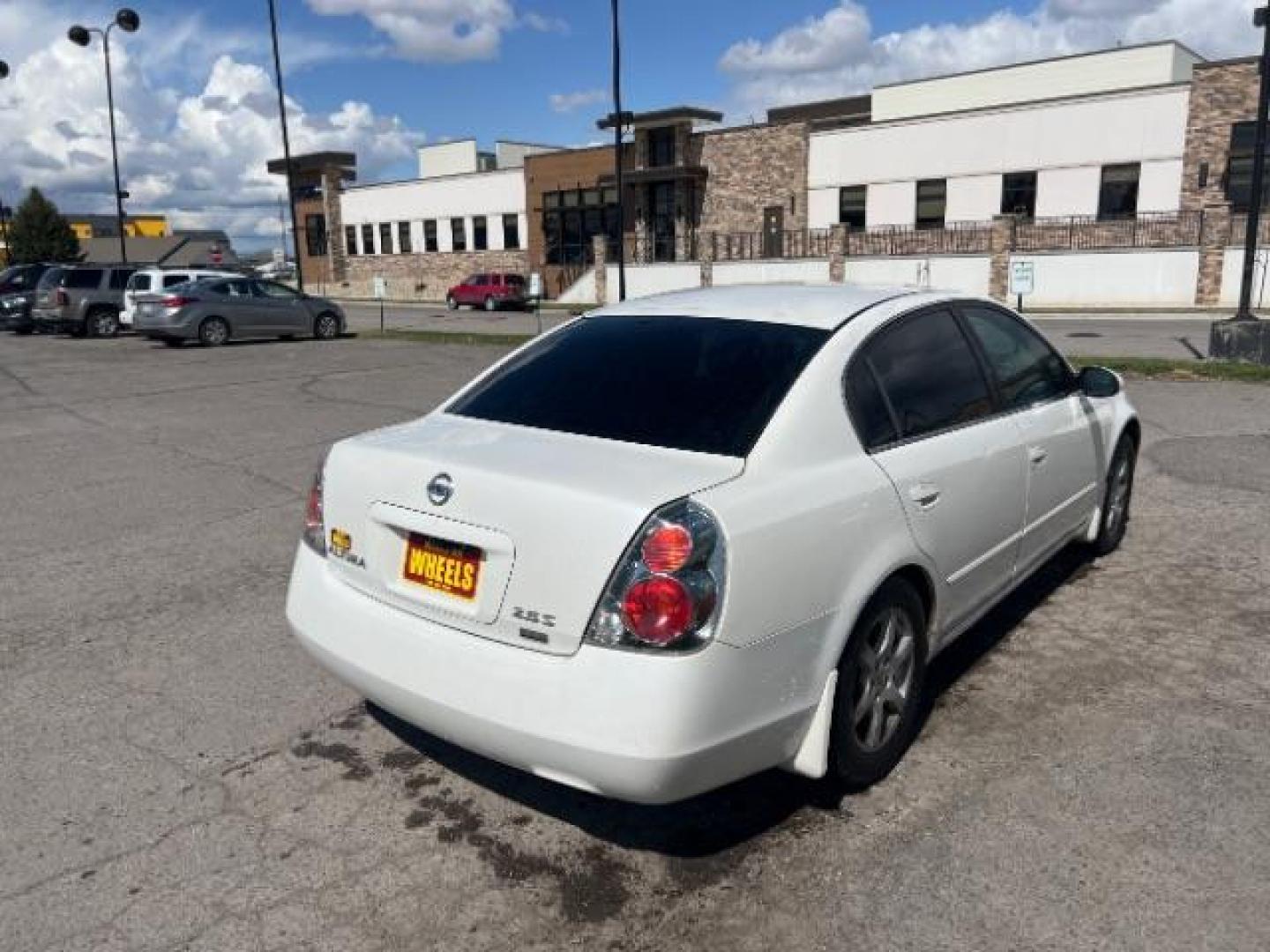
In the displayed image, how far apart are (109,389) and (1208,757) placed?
14.7 m

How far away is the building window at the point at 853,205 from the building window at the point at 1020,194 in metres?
5.35

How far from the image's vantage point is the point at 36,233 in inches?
2830

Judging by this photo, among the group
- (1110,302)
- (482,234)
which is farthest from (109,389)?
(482,234)

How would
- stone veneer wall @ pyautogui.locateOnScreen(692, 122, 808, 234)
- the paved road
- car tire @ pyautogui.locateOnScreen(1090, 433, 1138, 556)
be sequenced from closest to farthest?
car tire @ pyautogui.locateOnScreen(1090, 433, 1138, 556) < the paved road < stone veneer wall @ pyautogui.locateOnScreen(692, 122, 808, 234)

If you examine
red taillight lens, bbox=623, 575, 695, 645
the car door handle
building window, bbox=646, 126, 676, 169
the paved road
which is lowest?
the paved road

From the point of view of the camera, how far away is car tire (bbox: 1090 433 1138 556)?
212 inches

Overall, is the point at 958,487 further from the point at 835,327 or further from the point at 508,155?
the point at 508,155

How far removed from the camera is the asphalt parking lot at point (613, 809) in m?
2.58

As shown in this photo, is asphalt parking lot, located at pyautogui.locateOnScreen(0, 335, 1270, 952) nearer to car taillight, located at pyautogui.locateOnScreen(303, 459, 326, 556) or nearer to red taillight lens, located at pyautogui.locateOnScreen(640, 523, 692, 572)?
car taillight, located at pyautogui.locateOnScreen(303, 459, 326, 556)

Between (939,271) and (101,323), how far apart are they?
2623cm

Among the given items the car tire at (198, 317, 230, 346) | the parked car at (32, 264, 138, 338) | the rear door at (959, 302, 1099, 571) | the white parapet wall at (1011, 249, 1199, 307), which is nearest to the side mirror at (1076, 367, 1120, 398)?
the rear door at (959, 302, 1099, 571)

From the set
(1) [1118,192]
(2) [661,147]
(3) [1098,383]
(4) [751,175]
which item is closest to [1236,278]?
(1) [1118,192]

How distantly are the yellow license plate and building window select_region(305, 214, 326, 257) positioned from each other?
6377 cm

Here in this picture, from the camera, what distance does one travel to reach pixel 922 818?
120 inches
